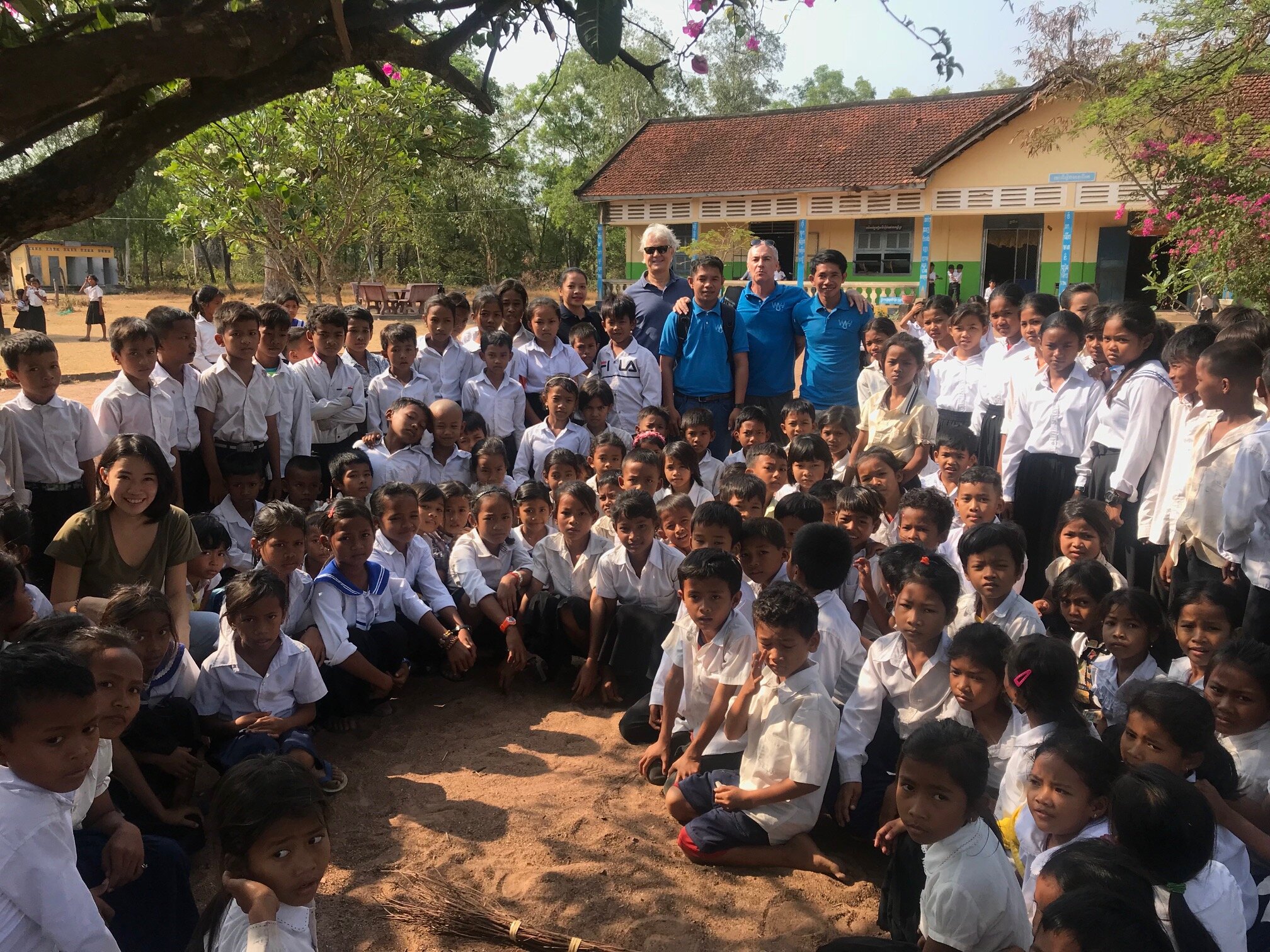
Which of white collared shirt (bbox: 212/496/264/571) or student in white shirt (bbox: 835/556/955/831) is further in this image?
white collared shirt (bbox: 212/496/264/571)

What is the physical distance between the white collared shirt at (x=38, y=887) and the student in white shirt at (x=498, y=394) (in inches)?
161

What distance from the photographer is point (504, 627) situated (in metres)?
4.48

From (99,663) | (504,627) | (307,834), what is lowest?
(504,627)

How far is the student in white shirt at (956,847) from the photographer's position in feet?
6.96

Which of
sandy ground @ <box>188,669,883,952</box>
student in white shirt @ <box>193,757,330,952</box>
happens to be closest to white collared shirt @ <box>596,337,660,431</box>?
sandy ground @ <box>188,669,883,952</box>

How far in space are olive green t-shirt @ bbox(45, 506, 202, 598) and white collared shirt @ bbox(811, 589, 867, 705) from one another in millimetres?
2459

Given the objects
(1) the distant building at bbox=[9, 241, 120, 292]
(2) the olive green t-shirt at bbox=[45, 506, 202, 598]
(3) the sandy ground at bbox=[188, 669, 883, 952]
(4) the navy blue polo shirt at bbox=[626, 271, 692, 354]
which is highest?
(1) the distant building at bbox=[9, 241, 120, 292]

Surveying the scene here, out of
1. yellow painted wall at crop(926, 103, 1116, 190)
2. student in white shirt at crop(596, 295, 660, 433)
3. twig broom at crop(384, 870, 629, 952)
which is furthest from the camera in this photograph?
yellow painted wall at crop(926, 103, 1116, 190)

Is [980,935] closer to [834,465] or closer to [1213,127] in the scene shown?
[834,465]

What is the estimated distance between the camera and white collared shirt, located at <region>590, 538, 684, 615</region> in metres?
4.33

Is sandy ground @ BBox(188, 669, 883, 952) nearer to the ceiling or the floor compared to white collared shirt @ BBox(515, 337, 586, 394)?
nearer to the floor

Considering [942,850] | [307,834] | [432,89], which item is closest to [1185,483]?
[942,850]

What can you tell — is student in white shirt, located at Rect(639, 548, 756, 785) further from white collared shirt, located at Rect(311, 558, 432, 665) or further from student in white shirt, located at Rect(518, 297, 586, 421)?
student in white shirt, located at Rect(518, 297, 586, 421)

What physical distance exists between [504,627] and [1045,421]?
9.62 ft
